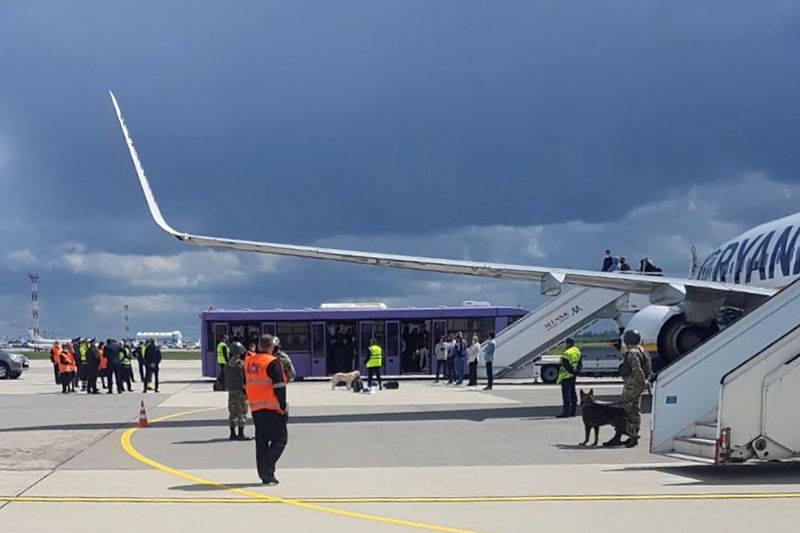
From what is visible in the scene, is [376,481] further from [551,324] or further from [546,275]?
[551,324]

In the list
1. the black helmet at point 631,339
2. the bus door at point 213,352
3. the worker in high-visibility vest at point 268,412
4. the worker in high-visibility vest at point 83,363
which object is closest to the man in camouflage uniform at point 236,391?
the worker in high-visibility vest at point 268,412

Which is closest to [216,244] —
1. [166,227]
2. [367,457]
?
[166,227]

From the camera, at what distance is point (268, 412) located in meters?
11.4

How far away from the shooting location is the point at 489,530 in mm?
8609

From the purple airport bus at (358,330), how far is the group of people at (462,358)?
7.03 ft

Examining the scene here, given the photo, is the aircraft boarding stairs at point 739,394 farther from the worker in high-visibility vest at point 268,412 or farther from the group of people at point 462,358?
the group of people at point 462,358

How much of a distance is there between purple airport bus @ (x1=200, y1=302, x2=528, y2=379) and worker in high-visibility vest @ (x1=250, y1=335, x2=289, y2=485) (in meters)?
27.4

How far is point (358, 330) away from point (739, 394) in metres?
28.3

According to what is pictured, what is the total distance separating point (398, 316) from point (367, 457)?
2491 centimetres

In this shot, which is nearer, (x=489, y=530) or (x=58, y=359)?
(x=489, y=530)

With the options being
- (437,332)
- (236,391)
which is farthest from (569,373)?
(437,332)

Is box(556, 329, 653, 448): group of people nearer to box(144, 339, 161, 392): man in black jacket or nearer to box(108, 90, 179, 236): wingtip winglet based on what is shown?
box(108, 90, 179, 236): wingtip winglet

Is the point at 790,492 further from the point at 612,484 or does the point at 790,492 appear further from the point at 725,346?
the point at 725,346

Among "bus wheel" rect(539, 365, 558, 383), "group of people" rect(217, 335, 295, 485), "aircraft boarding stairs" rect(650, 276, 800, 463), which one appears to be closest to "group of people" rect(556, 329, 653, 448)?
"aircraft boarding stairs" rect(650, 276, 800, 463)
